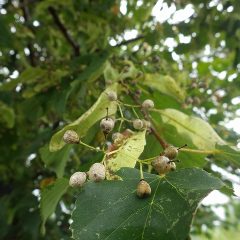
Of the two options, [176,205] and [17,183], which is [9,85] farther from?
[176,205]

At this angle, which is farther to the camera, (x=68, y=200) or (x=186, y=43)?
(x=68, y=200)

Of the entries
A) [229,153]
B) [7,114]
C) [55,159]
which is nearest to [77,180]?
[229,153]

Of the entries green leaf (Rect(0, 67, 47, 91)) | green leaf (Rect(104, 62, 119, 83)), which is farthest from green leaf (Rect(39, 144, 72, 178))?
green leaf (Rect(0, 67, 47, 91))

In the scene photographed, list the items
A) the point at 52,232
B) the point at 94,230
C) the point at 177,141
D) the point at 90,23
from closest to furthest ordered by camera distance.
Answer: the point at 94,230, the point at 177,141, the point at 90,23, the point at 52,232

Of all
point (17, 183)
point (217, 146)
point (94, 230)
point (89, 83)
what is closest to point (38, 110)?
point (89, 83)

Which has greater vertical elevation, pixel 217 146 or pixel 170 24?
pixel 170 24

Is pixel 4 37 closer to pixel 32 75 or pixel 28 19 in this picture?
pixel 32 75

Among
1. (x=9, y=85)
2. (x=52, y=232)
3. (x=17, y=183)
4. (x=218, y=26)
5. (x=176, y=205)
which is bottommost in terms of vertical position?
(x=52, y=232)
